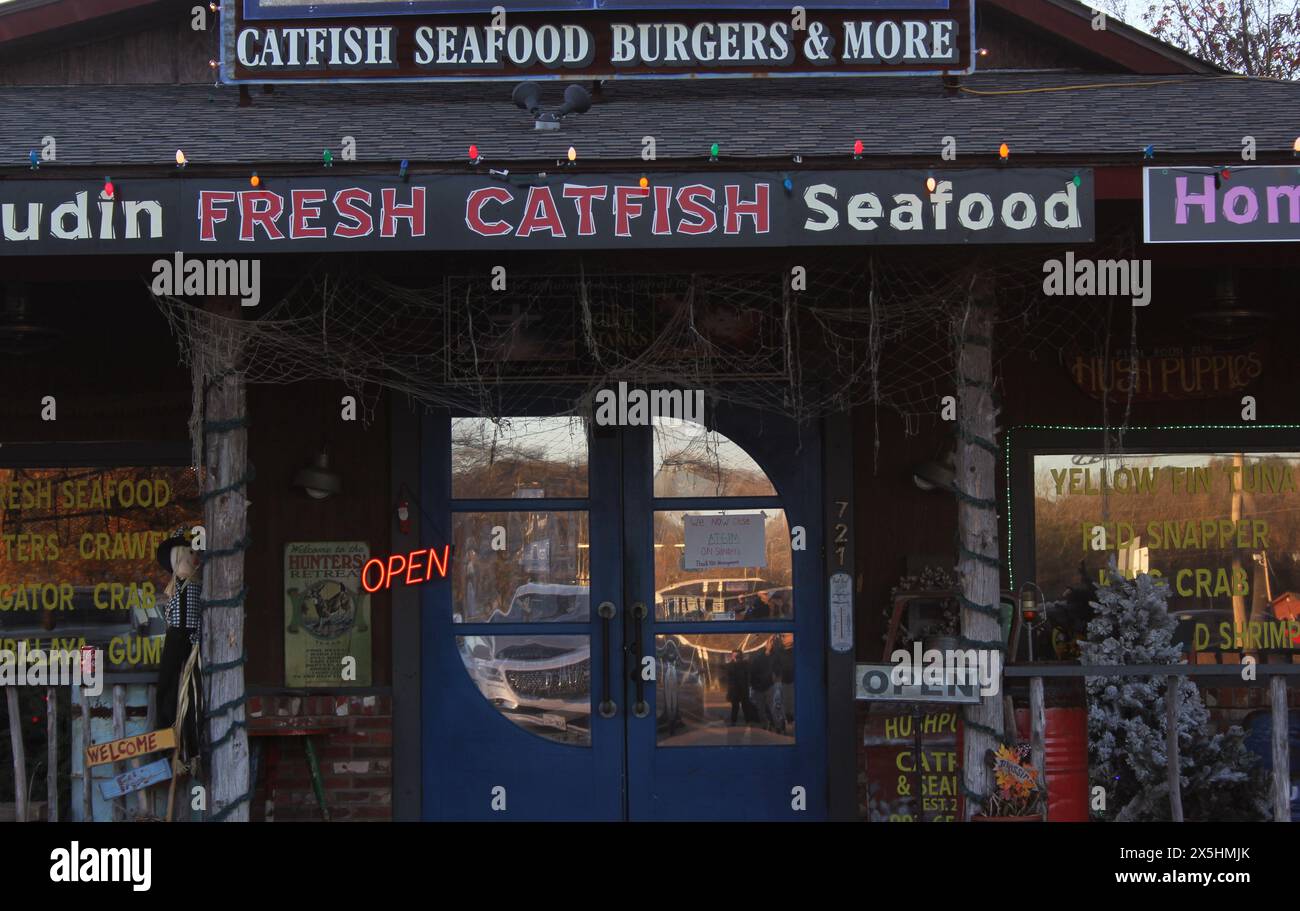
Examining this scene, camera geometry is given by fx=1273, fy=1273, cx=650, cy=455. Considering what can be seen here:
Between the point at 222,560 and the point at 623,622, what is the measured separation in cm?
214

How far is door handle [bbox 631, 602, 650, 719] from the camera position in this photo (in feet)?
21.8

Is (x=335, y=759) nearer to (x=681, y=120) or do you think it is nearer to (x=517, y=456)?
(x=517, y=456)

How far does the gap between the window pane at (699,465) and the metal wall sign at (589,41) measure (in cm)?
193

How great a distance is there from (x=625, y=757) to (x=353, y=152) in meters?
3.33

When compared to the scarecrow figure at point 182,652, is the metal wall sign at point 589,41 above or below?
above

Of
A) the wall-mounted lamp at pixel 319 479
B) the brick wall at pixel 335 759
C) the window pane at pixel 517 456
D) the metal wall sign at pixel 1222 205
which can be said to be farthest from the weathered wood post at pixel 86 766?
the metal wall sign at pixel 1222 205

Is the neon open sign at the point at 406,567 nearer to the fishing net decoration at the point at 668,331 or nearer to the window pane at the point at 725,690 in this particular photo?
the fishing net decoration at the point at 668,331

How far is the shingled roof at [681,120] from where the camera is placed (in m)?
5.26

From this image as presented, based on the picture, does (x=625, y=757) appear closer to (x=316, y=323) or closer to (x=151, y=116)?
(x=316, y=323)

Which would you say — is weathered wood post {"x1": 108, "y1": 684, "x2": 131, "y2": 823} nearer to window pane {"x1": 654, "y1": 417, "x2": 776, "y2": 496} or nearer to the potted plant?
window pane {"x1": 654, "y1": 417, "x2": 776, "y2": 496}

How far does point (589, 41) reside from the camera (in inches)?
268

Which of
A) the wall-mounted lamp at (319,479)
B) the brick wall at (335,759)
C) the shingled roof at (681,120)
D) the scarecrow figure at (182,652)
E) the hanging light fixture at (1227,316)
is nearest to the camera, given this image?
the shingled roof at (681,120)

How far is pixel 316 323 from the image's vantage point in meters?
6.03

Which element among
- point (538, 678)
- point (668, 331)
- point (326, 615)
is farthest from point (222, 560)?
point (668, 331)
